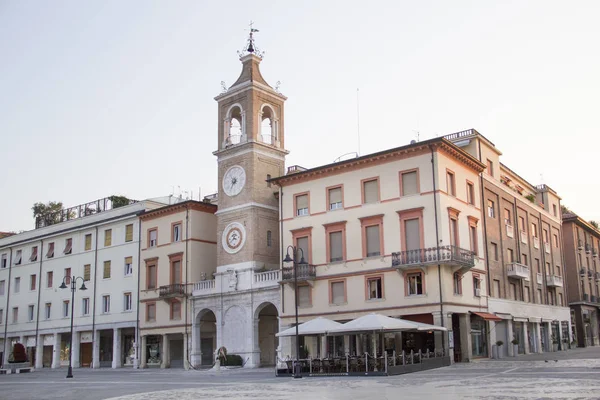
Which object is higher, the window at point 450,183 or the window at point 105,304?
the window at point 450,183

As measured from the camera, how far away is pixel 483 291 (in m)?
44.1

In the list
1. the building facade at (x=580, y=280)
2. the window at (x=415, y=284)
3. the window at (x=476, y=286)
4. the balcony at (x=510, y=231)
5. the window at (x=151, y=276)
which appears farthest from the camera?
the building facade at (x=580, y=280)

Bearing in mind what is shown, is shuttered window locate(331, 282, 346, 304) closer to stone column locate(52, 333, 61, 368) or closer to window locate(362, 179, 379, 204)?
window locate(362, 179, 379, 204)

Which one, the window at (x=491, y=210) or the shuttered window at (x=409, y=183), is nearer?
the shuttered window at (x=409, y=183)

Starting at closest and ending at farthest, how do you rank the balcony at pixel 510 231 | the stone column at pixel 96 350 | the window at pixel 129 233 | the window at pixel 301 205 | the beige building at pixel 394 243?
the beige building at pixel 394 243, the window at pixel 301 205, the balcony at pixel 510 231, the window at pixel 129 233, the stone column at pixel 96 350

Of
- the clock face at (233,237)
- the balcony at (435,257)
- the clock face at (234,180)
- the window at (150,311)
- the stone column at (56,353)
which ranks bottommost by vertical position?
the stone column at (56,353)

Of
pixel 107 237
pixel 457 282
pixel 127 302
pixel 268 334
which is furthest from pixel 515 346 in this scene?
pixel 107 237

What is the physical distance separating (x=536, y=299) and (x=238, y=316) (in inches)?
939

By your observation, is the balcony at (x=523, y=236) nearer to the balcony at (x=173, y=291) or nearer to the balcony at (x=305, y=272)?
the balcony at (x=305, y=272)

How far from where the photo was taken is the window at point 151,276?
56.0 metres

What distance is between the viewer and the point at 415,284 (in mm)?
40344

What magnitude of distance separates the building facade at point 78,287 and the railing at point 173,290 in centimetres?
519

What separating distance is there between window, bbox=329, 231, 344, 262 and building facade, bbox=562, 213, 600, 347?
32804 millimetres

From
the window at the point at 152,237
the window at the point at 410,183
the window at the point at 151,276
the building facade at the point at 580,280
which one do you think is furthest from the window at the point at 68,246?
the building facade at the point at 580,280
